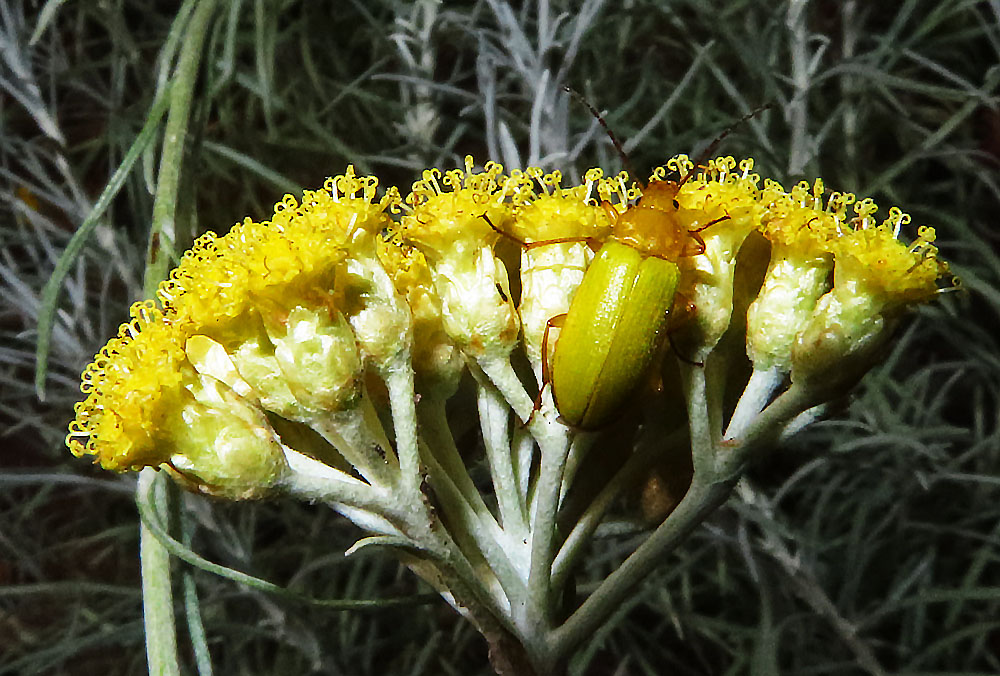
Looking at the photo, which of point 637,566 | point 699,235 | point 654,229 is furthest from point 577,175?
point 637,566

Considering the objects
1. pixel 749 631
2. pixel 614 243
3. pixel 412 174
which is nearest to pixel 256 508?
Result: pixel 412 174

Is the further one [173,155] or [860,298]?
[173,155]

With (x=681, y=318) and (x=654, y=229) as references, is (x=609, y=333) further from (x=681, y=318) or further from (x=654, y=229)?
(x=654, y=229)

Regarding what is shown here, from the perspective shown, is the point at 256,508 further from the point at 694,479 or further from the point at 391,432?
the point at 694,479

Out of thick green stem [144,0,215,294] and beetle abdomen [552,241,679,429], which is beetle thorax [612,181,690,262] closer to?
beetle abdomen [552,241,679,429]

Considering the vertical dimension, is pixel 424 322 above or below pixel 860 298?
above

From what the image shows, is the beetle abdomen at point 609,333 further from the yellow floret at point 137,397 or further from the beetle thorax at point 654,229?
the yellow floret at point 137,397
